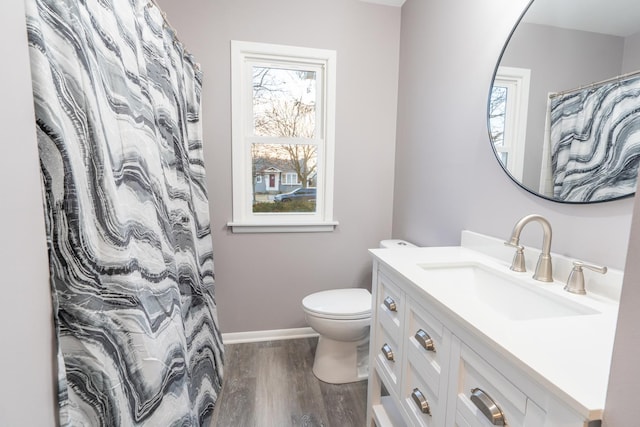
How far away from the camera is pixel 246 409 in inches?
A: 63.1

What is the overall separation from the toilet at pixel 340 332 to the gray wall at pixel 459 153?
430 mm

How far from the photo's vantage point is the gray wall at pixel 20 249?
1.77 ft

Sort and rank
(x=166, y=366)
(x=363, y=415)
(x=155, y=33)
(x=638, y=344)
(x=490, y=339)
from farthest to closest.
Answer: (x=363, y=415)
(x=155, y=33)
(x=166, y=366)
(x=490, y=339)
(x=638, y=344)

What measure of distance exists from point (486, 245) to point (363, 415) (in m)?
1.07

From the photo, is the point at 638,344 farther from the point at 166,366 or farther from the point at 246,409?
the point at 246,409

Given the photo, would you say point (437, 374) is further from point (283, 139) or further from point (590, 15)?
point (283, 139)

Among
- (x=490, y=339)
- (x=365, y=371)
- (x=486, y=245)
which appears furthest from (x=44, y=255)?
(x=365, y=371)

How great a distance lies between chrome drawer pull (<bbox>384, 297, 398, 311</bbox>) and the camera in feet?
3.83

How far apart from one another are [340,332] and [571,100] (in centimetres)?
145

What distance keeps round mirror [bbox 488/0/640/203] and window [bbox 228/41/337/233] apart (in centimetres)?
120

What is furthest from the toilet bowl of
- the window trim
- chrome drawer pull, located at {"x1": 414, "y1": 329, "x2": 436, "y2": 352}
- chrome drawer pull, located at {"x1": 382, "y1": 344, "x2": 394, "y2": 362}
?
the window trim

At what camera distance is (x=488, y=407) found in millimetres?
660

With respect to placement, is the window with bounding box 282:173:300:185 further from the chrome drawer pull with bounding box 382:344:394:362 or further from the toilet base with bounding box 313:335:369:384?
the chrome drawer pull with bounding box 382:344:394:362

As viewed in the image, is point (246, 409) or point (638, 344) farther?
point (246, 409)
